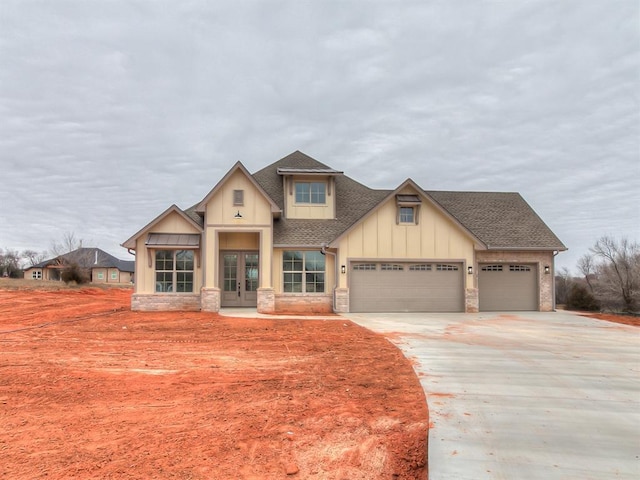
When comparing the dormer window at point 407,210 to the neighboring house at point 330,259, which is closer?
the neighboring house at point 330,259

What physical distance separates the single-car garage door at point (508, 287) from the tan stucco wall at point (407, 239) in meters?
1.57

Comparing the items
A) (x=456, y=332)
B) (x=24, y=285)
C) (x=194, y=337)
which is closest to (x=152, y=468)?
(x=194, y=337)

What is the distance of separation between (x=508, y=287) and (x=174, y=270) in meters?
15.5

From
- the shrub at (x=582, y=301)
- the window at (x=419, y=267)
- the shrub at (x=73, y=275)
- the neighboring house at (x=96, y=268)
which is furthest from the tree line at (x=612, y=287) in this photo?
the neighboring house at (x=96, y=268)

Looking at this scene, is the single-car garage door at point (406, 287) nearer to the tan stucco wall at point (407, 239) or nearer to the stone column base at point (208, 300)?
the tan stucco wall at point (407, 239)

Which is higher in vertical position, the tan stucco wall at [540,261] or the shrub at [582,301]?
the tan stucco wall at [540,261]

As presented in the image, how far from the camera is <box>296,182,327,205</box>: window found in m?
20.1

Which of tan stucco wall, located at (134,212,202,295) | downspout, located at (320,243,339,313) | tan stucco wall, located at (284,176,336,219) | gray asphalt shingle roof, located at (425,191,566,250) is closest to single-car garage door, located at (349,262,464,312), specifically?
downspout, located at (320,243,339,313)

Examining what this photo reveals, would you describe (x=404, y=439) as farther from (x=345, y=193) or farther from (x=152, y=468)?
(x=345, y=193)

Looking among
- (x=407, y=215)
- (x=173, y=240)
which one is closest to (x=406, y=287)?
(x=407, y=215)

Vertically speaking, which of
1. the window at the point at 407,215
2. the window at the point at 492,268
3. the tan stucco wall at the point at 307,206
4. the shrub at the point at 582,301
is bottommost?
the shrub at the point at 582,301

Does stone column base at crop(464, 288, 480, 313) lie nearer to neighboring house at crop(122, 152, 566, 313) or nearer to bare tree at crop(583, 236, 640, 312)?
neighboring house at crop(122, 152, 566, 313)

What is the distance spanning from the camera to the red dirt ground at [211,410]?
398 centimetres

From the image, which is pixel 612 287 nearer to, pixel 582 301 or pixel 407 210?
pixel 582 301
